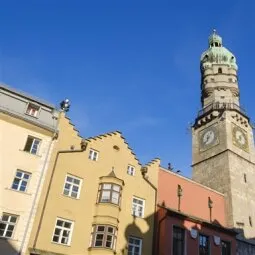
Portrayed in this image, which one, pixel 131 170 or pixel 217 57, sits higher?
pixel 217 57

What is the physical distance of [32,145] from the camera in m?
27.8

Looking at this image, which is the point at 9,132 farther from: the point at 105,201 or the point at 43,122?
the point at 105,201

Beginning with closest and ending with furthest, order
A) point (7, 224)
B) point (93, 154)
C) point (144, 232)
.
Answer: point (7, 224), point (144, 232), point (93, 154)

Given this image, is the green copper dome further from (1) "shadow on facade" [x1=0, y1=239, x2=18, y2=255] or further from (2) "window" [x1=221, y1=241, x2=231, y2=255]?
(1) "shadow on facade" [x1=0, y1=239, x2=18, y2=255]

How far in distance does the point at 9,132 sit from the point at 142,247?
14.1 meters

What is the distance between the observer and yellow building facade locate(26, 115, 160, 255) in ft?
84.1

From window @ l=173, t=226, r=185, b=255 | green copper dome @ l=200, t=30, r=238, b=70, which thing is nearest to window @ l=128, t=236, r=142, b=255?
window @ l=173, t=226, r=185, b=255

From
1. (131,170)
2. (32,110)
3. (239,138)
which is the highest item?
(239,138)

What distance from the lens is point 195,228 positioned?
31312 mm

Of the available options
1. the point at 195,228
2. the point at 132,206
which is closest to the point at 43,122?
the point at 132,206

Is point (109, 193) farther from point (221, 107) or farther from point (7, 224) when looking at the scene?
point (221, 107)

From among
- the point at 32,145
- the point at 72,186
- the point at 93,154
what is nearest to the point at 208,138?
the point at 93,154

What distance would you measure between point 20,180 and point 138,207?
34.8 feet

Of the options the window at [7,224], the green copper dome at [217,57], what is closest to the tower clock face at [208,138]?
the green copper dome at [217,57]
